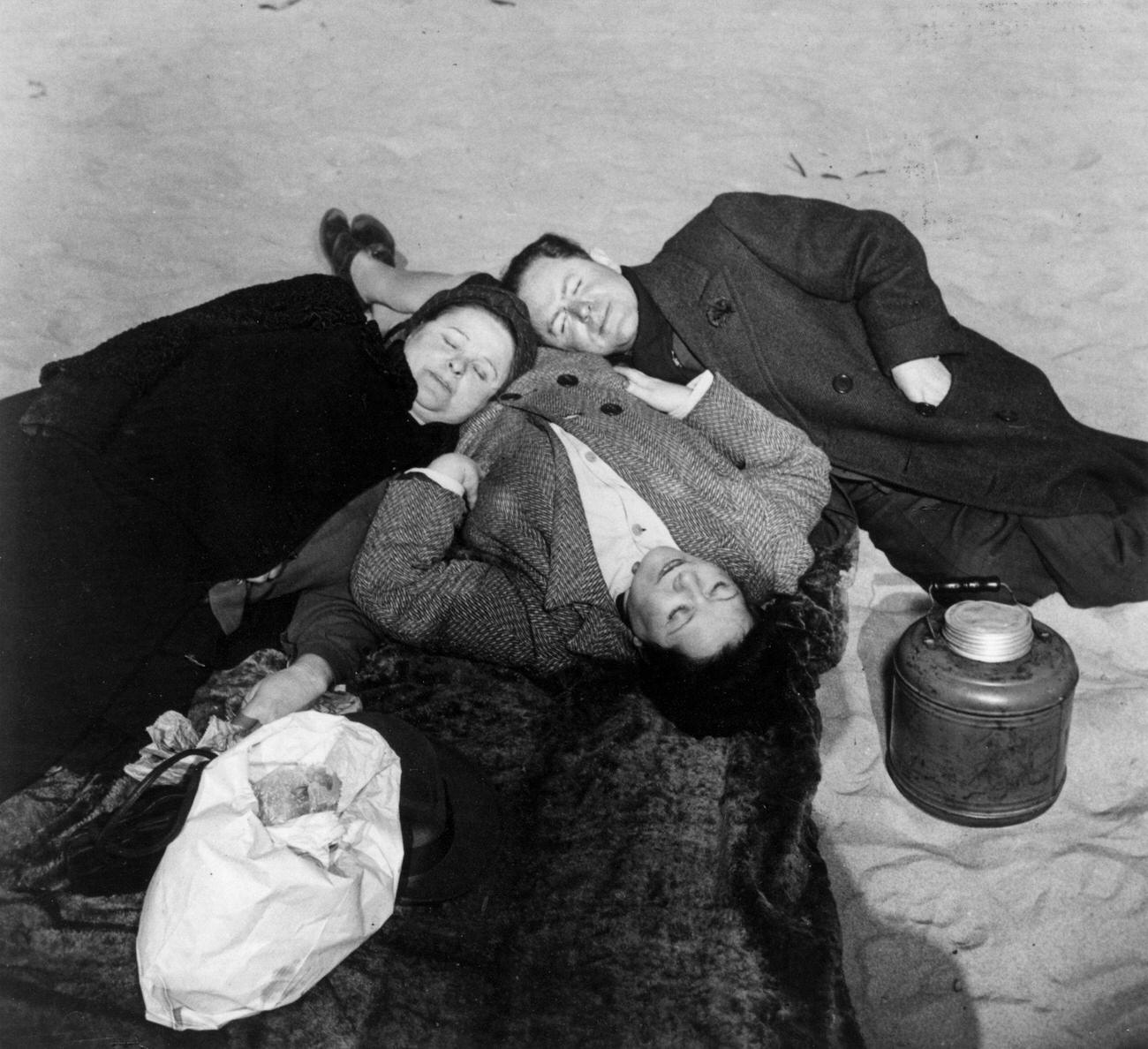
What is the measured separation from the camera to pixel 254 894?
186 centimetres

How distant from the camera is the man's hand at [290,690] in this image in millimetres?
2723

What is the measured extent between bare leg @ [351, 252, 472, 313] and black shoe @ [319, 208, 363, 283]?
0.24ft

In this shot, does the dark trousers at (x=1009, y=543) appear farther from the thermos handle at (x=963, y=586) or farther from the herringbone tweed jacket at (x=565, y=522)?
the thermos handle at (x=963, y=586)

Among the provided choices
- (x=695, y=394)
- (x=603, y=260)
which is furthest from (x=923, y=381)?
(x=603, y=260)

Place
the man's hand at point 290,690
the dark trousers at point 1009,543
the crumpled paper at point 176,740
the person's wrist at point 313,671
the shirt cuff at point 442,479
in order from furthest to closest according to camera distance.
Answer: the dark trousers at point 1009,543, the shirt cuff at point 442,479, the person's wrist at point 313,671, the man's hand at point 290,690, the crumpled paper at point 176,740

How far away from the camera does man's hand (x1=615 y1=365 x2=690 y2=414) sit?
3.24 metres

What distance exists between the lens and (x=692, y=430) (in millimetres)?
3188

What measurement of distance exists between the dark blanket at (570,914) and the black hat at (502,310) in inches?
39.5

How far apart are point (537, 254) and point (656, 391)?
60 centimetres

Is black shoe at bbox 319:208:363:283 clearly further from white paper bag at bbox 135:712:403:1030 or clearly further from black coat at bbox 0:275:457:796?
white paper bag at bbox 135:712:403:1030

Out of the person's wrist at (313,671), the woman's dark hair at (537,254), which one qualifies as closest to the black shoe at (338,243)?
the woman's dark hair at (537,254)

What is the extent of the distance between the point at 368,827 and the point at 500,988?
51cm

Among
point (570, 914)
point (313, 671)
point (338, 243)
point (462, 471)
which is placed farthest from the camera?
point (338, 243)

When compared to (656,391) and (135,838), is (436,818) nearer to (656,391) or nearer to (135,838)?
(135,838)
